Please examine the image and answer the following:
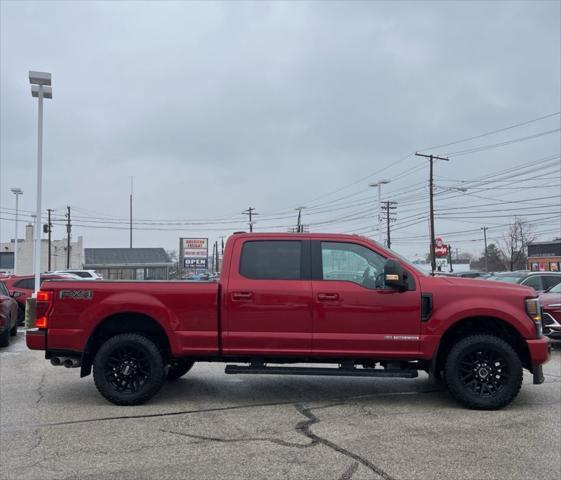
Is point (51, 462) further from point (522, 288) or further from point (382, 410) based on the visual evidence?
point (522, 288)

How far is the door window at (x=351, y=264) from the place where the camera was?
6520 millimetres

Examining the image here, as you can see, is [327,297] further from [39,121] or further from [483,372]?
[39,121]

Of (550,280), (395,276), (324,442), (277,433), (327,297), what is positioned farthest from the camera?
(550,280)

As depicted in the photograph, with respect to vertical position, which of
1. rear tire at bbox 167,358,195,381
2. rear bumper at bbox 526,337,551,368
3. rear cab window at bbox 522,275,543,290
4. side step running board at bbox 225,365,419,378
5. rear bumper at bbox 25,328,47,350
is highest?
rear cab window at bbox 522,275,543,290

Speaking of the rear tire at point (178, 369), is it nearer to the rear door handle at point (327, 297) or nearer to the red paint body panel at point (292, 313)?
the red paint body panel at point (292, 313)

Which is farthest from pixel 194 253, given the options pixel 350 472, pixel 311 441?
pixel 350 472

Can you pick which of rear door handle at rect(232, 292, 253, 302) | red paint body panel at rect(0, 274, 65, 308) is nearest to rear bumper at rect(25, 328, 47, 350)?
rear door handle at rect(232, 292, 253, 302)

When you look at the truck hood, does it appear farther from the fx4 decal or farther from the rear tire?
the fx4 decal

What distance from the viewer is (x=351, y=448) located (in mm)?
4949

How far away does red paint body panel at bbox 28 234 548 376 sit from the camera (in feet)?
20.7

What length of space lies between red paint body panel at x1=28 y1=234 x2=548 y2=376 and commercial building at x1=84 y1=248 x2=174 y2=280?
67592 mm

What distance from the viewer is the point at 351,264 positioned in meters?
6.61

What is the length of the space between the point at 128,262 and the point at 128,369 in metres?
76.5

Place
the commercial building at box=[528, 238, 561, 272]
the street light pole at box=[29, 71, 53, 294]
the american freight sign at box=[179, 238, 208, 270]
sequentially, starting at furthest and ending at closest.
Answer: the american freight sign at box=[179, 238, 208, 270] < the commercial building at box=[528, 238, 561, 272] < the street light pole at box=[29, 71, 53, 294]
